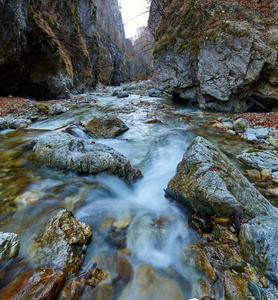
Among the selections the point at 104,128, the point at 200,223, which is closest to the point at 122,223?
the point at 200,223

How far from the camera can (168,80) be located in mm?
11383

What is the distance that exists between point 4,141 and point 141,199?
4.60 metres

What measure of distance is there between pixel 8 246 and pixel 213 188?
2.56 meters

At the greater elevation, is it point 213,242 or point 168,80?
point 168,80

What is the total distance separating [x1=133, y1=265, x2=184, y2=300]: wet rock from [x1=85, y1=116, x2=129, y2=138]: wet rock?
473cm

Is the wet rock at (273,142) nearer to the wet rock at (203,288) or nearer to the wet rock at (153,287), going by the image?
the wet rock at (203,288)

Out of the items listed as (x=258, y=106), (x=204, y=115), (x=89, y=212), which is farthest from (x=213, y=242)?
(x=258, y=106)

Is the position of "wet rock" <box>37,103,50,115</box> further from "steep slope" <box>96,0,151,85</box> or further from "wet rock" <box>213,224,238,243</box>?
"steep slope" <box>96,0,151,85</box>

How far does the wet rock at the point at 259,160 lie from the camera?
12.1 feet

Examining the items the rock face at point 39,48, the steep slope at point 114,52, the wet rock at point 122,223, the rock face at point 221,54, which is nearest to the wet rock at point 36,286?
the wet rock at point 122,223

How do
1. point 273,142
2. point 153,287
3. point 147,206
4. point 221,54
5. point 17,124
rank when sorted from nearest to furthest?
point 153,287
point 147,206
point 273,142
point 17,124
point 221,54

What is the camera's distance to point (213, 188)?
2223mm

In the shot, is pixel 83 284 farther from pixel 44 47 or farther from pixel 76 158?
pixel 44 47

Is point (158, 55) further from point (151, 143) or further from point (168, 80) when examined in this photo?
point (151, 143)
